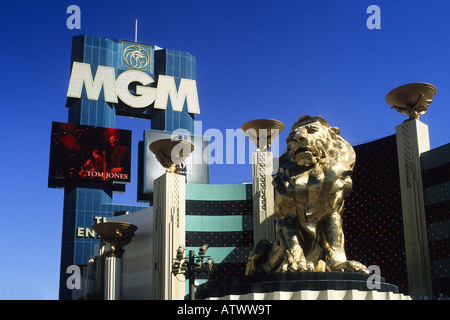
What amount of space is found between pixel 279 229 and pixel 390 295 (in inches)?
112

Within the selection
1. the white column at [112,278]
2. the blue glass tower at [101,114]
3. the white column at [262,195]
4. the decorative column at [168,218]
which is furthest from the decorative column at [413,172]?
the blue glass tower at [101,114]

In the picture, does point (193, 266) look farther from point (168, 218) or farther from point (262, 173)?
point (262, 173)

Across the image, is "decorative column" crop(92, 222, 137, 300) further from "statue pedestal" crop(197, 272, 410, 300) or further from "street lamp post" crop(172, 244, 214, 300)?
"statue pedestal" crop(197, 272, 410, 300)

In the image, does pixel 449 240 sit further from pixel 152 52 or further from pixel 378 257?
pixel 152 52

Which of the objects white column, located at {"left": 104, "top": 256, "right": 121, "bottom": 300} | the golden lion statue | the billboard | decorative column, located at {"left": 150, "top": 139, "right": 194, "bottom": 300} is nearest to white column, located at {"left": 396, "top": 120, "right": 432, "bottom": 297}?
the golden lion statue

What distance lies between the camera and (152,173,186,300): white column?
20.6m

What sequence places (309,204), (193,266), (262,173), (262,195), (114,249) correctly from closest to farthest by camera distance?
(309,204) → (193,266) → (262,195) → (262,173) → (114,249)

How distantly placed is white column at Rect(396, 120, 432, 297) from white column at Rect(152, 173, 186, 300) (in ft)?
26.5

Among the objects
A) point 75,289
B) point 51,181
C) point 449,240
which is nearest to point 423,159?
point 449,240

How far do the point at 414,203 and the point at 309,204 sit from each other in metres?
6.02

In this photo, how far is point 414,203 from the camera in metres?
17.4

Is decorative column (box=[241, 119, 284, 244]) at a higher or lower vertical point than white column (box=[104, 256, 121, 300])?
higher

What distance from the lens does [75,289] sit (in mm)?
31047

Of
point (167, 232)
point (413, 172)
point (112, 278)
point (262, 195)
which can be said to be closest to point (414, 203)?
point (413, 172)
